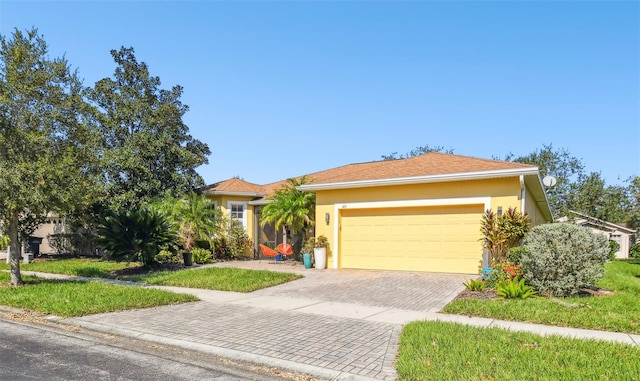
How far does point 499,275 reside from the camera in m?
10.3

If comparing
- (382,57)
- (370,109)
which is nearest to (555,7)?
(382,57)

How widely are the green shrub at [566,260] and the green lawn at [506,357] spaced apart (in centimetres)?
354

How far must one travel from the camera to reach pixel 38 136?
34.5 feet

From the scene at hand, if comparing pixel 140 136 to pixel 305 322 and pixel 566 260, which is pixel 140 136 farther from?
pixel 566 260

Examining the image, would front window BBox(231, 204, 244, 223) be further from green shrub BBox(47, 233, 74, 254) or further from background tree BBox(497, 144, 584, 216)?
background tree BBox(497, 144, 584, 216)

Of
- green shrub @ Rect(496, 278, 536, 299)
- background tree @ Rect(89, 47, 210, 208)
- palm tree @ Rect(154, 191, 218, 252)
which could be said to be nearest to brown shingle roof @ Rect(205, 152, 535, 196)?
green shrub @ Rect(496, 278, 536, 299)

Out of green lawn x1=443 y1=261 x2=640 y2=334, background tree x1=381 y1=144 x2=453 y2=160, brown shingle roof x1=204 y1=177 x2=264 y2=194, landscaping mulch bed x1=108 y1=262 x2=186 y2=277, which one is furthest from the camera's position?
background tree x1=381 y1=144 x2=453 y2=160

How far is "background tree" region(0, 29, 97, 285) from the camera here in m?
10.3

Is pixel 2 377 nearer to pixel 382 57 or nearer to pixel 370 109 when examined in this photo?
pixel 382 57

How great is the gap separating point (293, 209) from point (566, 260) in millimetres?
9963

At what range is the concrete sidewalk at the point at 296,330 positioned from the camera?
5297 millimetres

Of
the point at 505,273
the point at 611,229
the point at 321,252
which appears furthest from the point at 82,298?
the point at 611,229

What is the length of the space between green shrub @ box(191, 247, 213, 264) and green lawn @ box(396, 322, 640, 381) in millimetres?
12272

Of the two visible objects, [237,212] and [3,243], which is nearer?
[237,212]
